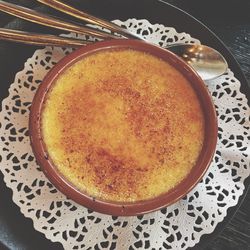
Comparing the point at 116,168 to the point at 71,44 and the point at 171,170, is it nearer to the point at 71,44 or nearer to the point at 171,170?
the point at 171,170

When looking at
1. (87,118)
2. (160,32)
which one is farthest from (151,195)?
(160,32)

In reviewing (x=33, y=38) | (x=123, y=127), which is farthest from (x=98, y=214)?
(x=33, y=38)

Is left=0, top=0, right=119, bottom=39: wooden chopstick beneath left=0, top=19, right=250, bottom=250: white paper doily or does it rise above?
above

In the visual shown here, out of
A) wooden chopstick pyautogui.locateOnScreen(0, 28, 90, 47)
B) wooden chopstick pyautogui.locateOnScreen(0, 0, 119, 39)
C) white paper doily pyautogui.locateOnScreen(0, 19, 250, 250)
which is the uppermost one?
wooden chopstick pyautogui.locateOnScreen(0, 0, 119, 39)

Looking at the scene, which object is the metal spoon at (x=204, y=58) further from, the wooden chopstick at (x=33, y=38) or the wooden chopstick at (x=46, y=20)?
the wooden chopstick at (x=33, y=38)

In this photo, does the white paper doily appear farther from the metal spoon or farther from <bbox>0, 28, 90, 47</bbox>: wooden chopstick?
the metal spoon

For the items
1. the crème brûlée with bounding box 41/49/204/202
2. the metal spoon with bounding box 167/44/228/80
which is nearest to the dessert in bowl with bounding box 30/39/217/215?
the crème brûlée with bounding box 41/49/204/202

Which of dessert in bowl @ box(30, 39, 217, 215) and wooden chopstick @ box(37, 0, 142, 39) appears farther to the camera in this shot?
wooden chopstick @ box(37, 0, 142, 39)
